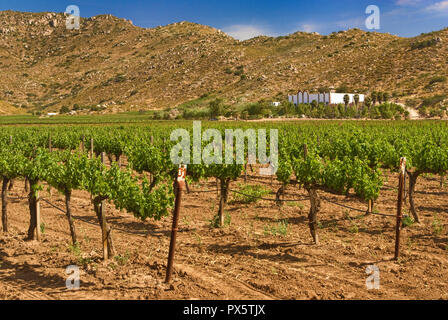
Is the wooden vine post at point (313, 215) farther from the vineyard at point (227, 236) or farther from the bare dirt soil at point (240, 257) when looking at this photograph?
the bare dirt soil at point (240, 257)

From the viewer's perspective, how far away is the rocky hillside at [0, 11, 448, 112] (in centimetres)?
8469

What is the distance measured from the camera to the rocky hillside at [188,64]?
84688 millimetres

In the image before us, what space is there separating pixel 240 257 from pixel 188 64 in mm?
102313

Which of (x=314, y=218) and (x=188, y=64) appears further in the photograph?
(x=188, y=64)

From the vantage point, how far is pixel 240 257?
933cm

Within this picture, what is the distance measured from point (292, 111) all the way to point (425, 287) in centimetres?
6347

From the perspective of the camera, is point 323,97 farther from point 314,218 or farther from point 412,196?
point 314,218

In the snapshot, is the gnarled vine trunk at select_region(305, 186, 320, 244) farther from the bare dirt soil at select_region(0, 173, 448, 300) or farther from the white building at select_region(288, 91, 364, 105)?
the white building at select_region(288, 91, 364, 105)

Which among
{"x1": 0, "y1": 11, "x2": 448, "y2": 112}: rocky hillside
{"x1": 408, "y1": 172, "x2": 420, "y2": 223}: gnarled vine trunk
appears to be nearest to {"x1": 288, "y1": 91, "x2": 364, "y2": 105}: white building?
{"x1": 0, "y1": 11, "x2": 448, "y2": 112}: rocky hillside

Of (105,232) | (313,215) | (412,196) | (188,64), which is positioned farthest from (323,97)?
(105,232)

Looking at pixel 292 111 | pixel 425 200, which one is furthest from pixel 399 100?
pixel 425 200

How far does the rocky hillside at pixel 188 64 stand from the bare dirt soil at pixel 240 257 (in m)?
65.8

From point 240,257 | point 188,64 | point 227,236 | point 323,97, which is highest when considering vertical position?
point 188,64

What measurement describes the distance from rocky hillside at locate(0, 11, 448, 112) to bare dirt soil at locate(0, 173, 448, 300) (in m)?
65.8
